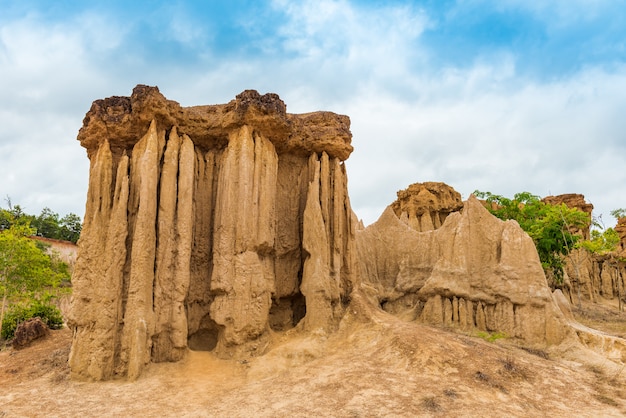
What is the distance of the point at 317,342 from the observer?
509 inches

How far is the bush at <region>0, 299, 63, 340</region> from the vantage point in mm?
20812

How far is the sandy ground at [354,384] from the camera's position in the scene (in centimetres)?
914

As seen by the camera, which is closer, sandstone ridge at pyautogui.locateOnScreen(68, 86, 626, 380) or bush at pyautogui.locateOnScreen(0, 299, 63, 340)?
sandstone ridge at pyautogui.locateOnScreen(68, 86, 626, 380)

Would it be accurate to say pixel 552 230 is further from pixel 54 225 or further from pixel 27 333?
pixel 54 225

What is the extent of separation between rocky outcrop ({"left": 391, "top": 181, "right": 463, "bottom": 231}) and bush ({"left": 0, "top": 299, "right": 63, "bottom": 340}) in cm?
2119

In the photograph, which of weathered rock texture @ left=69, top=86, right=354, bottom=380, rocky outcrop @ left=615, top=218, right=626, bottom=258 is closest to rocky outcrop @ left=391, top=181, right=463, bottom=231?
weathered rock texture @ left=69, top=86, right=354, bottom=380

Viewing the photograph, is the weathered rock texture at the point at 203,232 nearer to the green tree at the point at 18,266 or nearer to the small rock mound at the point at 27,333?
the small rock mound at the point at 27,333

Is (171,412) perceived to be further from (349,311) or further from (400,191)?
(400,191)

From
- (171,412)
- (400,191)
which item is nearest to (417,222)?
→ (400,191)

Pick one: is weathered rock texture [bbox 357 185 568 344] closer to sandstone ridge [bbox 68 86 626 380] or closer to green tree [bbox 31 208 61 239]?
sandstone ridge [bbox 68 86 626 380]

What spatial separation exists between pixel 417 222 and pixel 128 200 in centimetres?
2175

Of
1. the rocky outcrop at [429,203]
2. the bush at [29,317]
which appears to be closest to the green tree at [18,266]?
the bush at [29,317]

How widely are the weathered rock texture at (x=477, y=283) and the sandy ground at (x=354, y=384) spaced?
1.27 meters

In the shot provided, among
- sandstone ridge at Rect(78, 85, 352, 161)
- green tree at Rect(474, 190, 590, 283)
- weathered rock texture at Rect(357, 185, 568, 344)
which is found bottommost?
weathered rock texture at Rect(357, 185, 568, 344)
